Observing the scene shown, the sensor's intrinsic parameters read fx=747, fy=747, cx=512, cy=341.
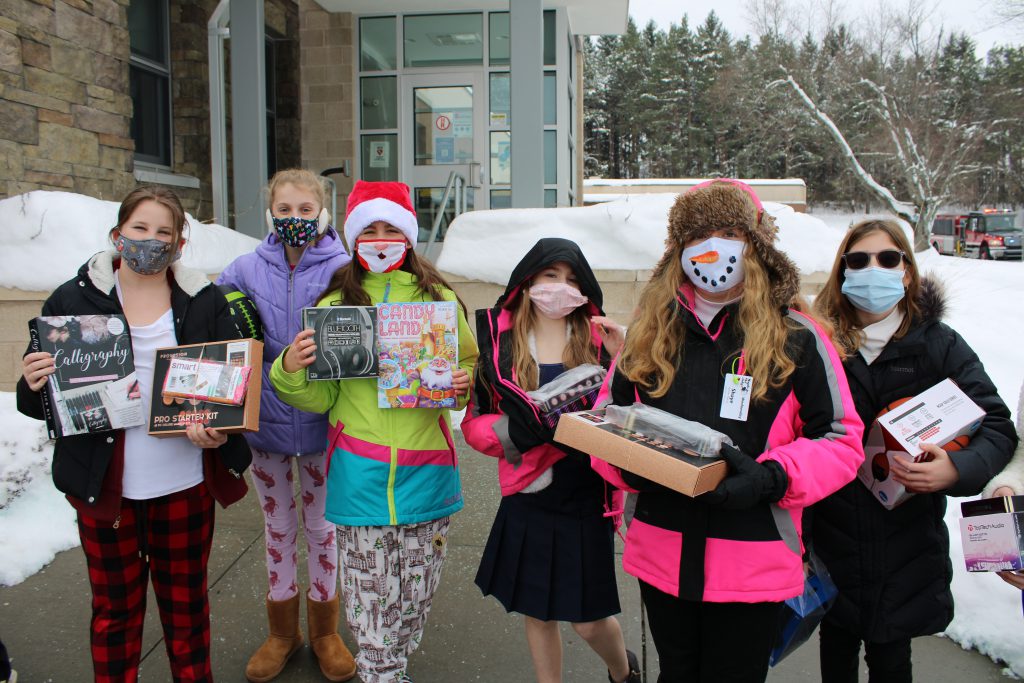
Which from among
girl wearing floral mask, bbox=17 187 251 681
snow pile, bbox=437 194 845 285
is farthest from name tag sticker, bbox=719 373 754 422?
snow pile, bbox=437 194 845 285

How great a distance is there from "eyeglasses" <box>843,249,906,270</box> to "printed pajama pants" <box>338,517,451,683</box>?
5.72ft

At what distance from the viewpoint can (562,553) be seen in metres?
2.61

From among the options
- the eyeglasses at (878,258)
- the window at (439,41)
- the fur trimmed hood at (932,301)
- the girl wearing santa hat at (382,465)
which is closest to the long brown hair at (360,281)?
the girl wearing santa hat at (382,465)

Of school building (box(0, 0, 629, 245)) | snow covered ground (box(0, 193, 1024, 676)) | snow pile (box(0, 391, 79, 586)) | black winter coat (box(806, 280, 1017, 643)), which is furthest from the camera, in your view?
school building (box(0, 0, 629, 245))

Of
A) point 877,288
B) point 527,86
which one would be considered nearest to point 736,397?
point 877,288

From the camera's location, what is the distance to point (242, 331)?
293 centimetres

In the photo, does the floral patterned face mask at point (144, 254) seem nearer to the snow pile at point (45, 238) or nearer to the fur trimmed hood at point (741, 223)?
the fur trimmed hood at point (741, 223)

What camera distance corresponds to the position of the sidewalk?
124 inches

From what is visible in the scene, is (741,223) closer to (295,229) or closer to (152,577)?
(295,229)

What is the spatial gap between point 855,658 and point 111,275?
2.90m

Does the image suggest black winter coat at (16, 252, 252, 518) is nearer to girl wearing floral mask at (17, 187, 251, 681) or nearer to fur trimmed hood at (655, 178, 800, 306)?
girl wearing floral mask at (17, 187, 251, 681)

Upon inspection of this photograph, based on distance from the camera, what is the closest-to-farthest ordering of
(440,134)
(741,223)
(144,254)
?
(741,223) → (144,254) → (440,134)

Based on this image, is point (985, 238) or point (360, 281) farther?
point (985, 238)

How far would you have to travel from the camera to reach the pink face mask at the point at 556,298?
260 cm
